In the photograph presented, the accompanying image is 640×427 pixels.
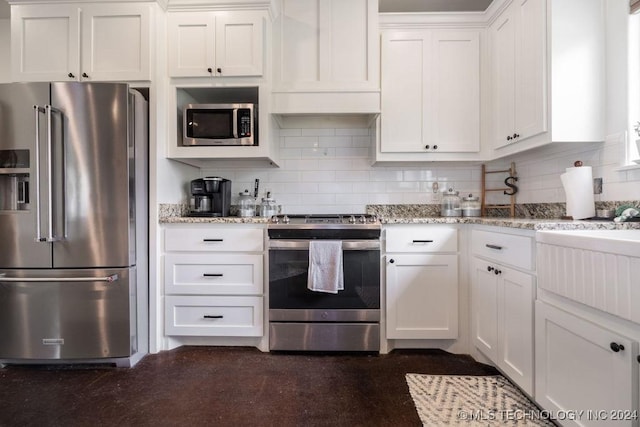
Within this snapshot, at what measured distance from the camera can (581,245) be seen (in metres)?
1.08

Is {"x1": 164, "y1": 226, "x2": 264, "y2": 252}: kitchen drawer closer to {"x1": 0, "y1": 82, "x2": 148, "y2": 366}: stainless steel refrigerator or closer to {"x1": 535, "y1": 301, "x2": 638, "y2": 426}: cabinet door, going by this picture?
{"x1": 0, "y1": 82, "x2": 148, "y2": 366}: stainless steel refrigerator

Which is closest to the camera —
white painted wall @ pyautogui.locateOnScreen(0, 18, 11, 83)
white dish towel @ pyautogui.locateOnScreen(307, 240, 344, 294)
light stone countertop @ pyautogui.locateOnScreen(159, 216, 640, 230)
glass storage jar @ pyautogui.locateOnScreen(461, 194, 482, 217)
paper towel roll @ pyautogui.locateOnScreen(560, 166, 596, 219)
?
light stone countertop @ pyautogui.locateOnScreen(159, 216, 640, 230)

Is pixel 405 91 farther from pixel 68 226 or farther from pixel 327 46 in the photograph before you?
pixel 68 226

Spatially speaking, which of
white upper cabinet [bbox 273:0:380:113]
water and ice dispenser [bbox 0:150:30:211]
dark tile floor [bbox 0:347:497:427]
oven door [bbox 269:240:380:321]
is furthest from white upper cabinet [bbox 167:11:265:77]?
dark tile floor [bbox 0:347:497:427]

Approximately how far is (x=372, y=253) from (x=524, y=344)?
93 cm

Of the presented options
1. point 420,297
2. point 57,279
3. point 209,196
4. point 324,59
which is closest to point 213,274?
point 209,196

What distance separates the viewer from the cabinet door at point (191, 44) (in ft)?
6.89

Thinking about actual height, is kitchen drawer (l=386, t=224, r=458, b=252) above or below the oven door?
above

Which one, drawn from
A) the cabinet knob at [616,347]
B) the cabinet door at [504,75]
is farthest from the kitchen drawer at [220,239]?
the cabinet door at [504,75]

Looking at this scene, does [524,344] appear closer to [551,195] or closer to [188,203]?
[551,195]

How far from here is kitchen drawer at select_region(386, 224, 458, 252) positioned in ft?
6.58

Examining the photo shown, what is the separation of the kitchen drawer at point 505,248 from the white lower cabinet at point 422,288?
16 centimetres

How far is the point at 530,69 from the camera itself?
179 centimetres

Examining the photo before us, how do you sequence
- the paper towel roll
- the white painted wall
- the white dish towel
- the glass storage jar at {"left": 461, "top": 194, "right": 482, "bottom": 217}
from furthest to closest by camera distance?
1. the white painted wall
2. the glass storage jar at {"left": 461, "top": 194, "right": 482, "bottom": 217}
3. the white dish towel
4. the paper towel roll
